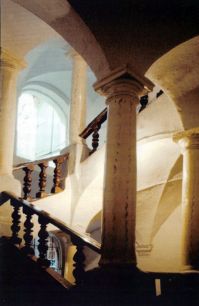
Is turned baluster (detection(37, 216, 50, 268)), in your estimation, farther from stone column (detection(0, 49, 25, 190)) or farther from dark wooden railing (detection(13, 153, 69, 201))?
dark wooden railing (detection(13, 153, 69, 201))

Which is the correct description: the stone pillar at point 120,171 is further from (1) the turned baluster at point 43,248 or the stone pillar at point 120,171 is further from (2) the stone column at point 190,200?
(2) the stone column at point 190,200

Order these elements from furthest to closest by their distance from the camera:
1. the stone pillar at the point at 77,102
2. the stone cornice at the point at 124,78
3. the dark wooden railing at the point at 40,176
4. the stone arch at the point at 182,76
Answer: the stone pillar at the point at 77,102, the dark wooden railing at the point at 40,176, the stone arch at the point at 182,76, the stone cornice at the point at 124,78

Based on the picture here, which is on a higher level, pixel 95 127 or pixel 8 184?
pixel 95 127

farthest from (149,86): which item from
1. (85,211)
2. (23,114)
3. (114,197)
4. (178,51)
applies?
(23,114)

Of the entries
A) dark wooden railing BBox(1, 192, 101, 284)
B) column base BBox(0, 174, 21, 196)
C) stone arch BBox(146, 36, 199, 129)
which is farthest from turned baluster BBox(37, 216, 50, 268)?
stone arch BBox(146, 36, 199, 129)

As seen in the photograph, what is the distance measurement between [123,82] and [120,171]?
940 millimetres

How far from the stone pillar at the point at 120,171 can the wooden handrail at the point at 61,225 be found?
49 centimetres

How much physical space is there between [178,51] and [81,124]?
4.81 m

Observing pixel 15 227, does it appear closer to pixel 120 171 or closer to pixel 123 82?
pixel 120 171

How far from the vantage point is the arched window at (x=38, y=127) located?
1382 centimetres

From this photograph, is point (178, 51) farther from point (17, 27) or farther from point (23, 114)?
point (23, 114)

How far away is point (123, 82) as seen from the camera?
4922mm

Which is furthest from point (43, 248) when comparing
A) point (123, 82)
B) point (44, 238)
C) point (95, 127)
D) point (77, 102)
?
point (77, 102)

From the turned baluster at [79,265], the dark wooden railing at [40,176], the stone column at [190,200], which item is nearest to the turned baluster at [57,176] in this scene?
the dark wooden railing at [40,176]
